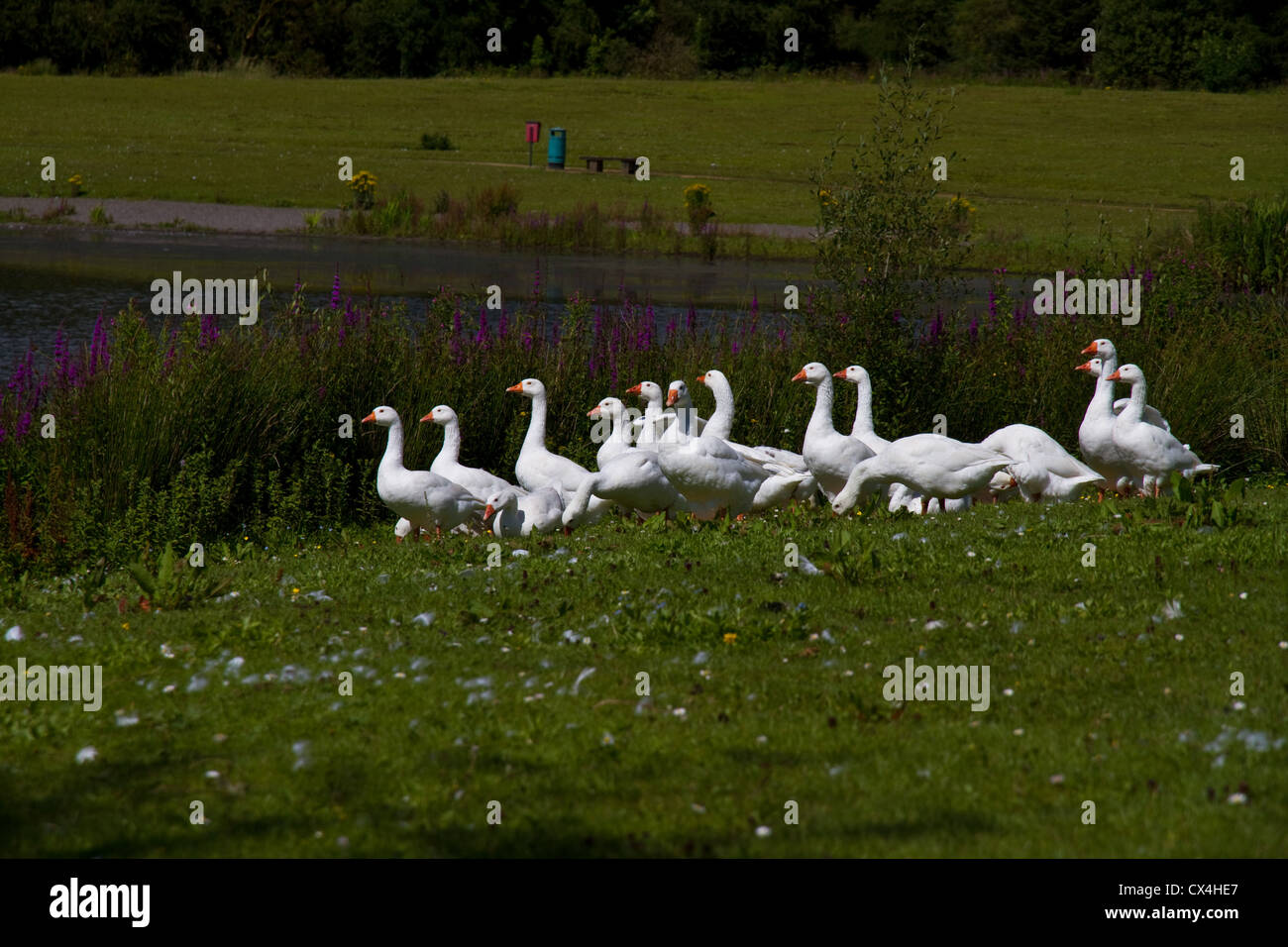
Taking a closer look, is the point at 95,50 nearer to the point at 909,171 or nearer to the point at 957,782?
the point at 909,171

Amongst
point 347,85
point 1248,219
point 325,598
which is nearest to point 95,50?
point 347,85

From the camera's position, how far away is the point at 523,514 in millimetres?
12992

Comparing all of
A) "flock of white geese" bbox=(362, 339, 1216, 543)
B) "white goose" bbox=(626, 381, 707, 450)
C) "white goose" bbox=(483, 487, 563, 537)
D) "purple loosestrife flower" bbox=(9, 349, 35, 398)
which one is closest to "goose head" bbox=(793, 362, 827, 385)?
"flock of white geese" bbox=(362, 339, 1216, 543)

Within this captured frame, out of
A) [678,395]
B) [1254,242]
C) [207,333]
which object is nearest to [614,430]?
[678,395]

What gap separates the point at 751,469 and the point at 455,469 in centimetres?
281

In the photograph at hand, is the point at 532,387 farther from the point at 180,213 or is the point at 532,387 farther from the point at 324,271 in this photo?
the point at 180,213

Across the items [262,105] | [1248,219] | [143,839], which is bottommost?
[143,839]

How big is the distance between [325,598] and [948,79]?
267 ft

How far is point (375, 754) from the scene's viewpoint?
6273 mm

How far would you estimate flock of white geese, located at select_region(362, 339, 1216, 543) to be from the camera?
12539 mm

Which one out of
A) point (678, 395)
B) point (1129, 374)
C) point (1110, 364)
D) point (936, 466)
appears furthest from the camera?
point (1110, 364)

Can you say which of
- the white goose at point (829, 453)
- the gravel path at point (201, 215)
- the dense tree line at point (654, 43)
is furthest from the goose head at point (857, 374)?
the dense tree line at point (654, 43)

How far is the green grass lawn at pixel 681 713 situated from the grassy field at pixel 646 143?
2990 cm

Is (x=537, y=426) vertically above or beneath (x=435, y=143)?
beneath
